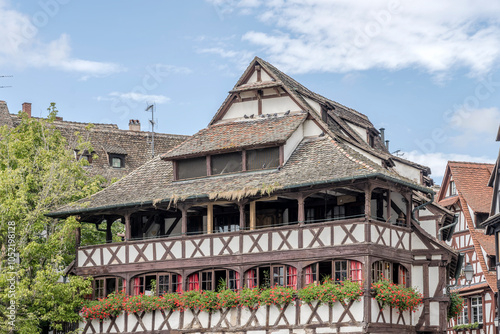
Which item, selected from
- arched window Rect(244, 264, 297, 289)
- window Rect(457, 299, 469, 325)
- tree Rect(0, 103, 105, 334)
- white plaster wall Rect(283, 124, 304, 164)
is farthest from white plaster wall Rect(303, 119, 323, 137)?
window Rect(457, 299, 469, 325)

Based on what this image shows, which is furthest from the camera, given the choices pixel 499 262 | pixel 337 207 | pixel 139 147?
pixel 139 147

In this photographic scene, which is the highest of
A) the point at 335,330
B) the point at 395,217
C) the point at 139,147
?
the point at 139,147

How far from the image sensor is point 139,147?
6041 centimetres

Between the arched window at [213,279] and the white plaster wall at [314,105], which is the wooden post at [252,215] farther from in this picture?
the white plaster wall at [314,105]

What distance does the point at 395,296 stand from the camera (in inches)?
1423

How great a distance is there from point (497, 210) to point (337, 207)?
24.8 feet

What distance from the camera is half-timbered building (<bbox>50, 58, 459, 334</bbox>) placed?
1447 inches

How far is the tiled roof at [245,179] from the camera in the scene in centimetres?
3709

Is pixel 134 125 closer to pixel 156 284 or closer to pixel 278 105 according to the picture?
pixel 278 105

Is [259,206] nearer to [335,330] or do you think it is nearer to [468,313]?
[335,330]

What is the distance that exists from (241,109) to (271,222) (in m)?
4.76

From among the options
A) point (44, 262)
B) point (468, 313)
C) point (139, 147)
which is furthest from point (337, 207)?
point (139, 147)

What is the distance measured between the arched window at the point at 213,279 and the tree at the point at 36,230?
4.14 meters

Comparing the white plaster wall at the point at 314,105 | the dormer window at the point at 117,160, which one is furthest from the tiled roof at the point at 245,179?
the dormer window at the point at 117,160
